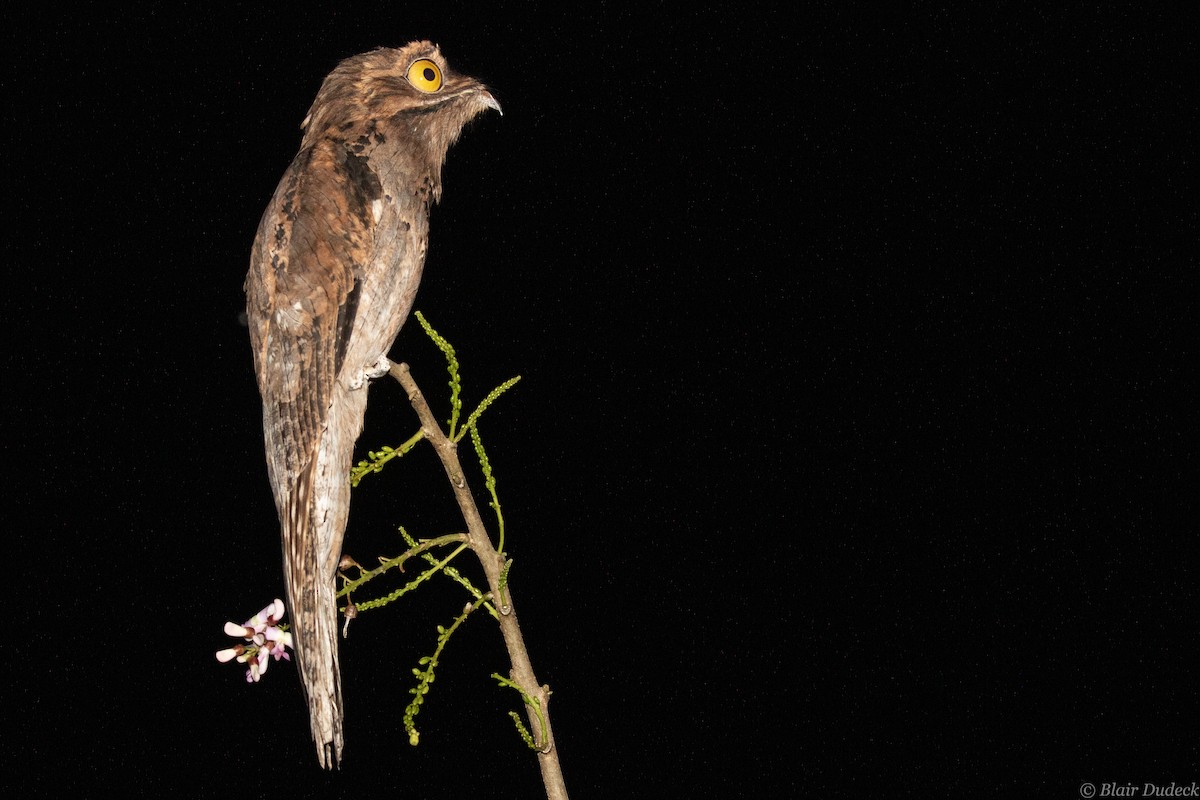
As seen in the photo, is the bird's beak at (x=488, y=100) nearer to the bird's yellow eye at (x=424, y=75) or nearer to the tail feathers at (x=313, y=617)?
the bird's yellow eye at (x=424, y=75)

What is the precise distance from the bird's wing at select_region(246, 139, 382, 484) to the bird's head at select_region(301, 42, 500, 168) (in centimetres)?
15

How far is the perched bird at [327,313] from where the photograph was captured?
7.64 ft

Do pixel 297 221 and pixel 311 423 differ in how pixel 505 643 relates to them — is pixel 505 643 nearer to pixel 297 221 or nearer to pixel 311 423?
pixel 311 423

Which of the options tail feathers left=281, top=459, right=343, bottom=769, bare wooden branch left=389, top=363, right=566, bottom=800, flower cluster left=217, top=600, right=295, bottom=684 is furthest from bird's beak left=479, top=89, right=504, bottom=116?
flower cluster left=217, top=600, right=295, bottom=684

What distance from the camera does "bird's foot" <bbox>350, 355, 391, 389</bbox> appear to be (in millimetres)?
2391

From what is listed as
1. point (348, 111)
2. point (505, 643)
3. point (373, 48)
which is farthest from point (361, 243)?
point (505, 643)

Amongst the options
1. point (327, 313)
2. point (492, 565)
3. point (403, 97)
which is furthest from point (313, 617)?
point (403, 97)

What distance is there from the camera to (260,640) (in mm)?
2246

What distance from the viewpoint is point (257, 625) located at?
7.39ft

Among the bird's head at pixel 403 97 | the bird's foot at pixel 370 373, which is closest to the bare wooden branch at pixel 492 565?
the bird's foot at pixel 370 373

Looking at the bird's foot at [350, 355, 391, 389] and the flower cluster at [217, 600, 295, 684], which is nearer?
the flower cluster at [217, 600, 295, 684]

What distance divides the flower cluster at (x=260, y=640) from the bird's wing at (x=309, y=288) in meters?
0.30

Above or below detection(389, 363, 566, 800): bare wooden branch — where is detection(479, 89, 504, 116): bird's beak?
above

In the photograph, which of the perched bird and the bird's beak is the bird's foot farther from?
the bird's beak
